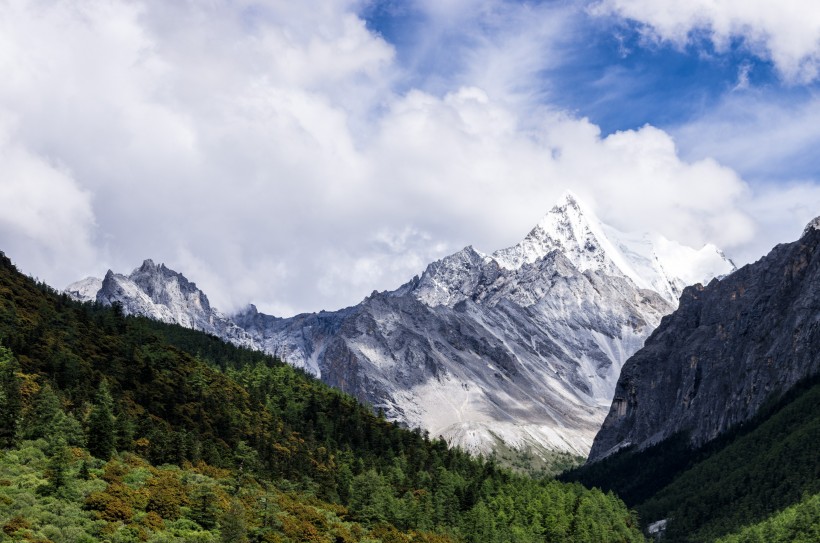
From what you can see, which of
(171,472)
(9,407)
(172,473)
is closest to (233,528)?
(172,473)

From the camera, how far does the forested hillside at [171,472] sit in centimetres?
9369

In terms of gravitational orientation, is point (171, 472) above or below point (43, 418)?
below

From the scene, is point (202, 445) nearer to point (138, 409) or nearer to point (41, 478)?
point (138, 409)

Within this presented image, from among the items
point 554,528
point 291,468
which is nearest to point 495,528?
point 554,528

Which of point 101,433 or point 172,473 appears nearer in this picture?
point 172,473

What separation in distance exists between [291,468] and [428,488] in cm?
2944

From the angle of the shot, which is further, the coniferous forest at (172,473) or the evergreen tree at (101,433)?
the evergreen tree at (101,433)

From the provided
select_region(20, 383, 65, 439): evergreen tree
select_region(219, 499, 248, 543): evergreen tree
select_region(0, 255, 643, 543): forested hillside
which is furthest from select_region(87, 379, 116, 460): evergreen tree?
select_region(219, 499, 248, 543): evergreen tree

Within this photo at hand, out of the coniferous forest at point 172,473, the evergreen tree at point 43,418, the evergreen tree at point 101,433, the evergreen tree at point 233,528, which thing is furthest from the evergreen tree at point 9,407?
the evergreen tree at point 233,528

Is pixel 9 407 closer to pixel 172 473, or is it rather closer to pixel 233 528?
pixel 172 473

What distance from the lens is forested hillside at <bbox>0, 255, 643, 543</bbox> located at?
93.7m

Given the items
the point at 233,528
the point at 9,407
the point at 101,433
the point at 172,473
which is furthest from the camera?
the point at 101,433

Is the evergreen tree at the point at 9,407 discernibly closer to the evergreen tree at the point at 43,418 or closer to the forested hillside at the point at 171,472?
the forested hillside at the point at 171,472

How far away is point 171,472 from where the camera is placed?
398 ft
